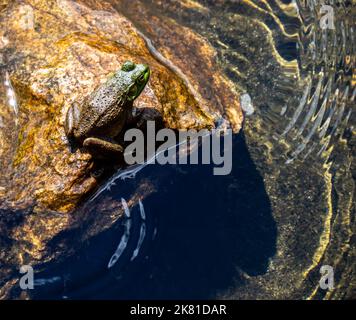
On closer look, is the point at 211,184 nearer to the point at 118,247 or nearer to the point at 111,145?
the point at 118,247

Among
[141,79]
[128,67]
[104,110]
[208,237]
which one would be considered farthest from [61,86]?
[208,237]

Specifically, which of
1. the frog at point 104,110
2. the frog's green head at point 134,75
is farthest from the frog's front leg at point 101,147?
the frog's green head at point 134,75

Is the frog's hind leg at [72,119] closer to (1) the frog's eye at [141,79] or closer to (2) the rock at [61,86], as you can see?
(2) the rock at [61,86]

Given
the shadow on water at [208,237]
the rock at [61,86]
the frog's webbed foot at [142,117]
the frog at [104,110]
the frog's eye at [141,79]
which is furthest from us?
the shadow on water at [208,237]

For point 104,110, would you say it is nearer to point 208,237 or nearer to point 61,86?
point 61,86

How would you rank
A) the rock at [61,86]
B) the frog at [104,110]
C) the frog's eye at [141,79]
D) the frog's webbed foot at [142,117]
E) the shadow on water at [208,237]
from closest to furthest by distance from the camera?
the frog at [104,110] < the frog's eye at [141,79] < the rock at [61,86] < the frog's webbed foot at [142,117] < the shadow on water at [208,237]

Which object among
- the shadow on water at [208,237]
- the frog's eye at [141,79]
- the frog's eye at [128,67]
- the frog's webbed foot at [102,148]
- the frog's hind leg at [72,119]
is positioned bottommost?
the shadow on water at [208,237]
